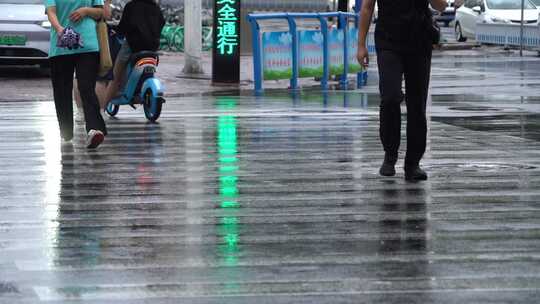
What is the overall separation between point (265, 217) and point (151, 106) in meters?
6.92

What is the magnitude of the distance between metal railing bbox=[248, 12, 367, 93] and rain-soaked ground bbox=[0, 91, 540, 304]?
646 cm

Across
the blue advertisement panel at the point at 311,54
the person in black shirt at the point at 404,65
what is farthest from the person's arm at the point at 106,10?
the blue advertisement panel at the point at 311,54

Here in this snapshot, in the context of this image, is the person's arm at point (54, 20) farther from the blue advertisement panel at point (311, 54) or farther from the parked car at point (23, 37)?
the blue advertisement panel at point (311, 54)

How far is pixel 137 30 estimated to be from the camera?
1490 centimetres

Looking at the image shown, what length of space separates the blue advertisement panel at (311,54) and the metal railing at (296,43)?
0.28 feet

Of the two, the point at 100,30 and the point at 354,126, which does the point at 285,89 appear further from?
the point at 100,30

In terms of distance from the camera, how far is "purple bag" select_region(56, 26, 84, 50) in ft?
38.4

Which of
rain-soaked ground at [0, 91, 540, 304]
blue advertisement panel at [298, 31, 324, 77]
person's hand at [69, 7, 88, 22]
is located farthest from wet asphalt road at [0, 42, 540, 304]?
blue advertisement panel at [298, 31, 324, 77]

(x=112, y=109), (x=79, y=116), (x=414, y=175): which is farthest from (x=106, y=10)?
(x=414, y=175)

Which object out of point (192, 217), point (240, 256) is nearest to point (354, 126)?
point (192, 217)

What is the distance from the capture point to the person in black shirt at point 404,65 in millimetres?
9805

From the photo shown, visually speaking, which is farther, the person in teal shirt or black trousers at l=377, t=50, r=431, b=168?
the person in teal shirt

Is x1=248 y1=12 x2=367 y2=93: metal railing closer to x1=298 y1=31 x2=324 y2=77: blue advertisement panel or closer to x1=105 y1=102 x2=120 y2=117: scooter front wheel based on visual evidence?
x1=298 y1=31 x2=324 y2=77: blue advertisement panel

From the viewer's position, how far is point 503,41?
36.3 m
